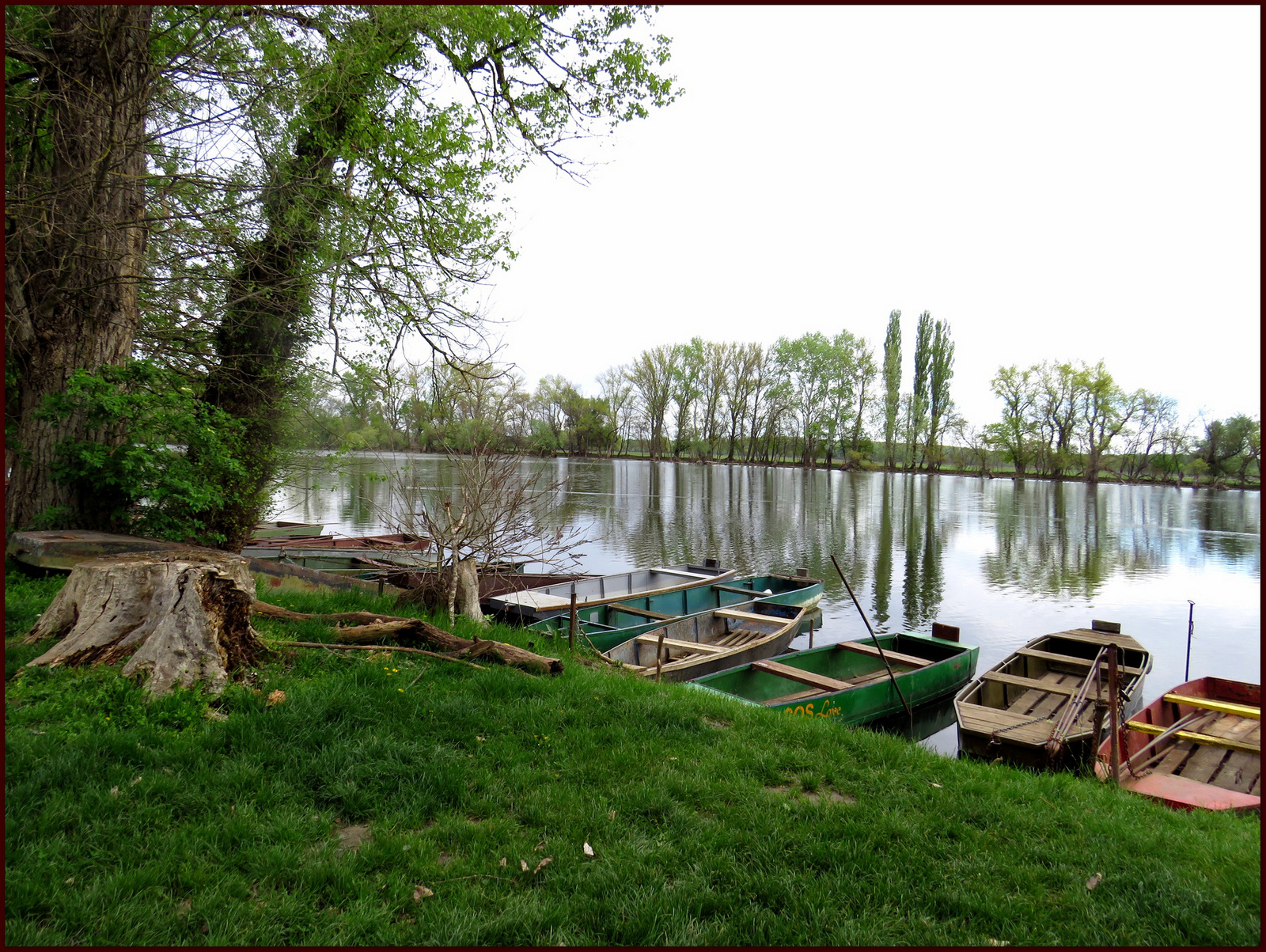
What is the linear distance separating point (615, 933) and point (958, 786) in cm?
275

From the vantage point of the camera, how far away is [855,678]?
33.8ft

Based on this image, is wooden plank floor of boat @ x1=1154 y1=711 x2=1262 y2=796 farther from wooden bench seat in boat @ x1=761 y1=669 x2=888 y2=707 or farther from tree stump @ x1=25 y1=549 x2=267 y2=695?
tree stump @ x1=25 y1=549 x2=267 y2=695

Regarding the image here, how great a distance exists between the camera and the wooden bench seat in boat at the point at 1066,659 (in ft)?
33.2

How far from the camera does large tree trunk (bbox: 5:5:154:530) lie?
5.80 m

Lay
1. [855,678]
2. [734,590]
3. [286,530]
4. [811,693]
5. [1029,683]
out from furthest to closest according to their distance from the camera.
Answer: [286,530] → [734,590] → [855,678] → [1029,683] → [811,693]

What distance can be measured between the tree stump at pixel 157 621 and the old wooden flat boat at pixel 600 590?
191 inches

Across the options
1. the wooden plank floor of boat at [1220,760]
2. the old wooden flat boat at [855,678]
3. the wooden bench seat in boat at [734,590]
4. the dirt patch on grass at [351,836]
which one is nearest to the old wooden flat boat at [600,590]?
the wooden bench seat in boat at [734,590]

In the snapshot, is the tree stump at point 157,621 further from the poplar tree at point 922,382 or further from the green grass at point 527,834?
the poplar tree at point 922,382

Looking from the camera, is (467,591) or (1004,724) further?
(1004,724)

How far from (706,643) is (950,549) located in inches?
699

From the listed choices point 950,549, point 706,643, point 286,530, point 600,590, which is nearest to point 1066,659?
point 706,643

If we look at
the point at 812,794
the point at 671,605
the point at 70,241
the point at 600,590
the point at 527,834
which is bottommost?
the point at 671,605

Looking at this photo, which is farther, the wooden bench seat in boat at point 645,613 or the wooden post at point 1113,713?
the wooden bench seat in boat at point 645,613

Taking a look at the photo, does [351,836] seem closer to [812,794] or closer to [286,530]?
[812,794]
